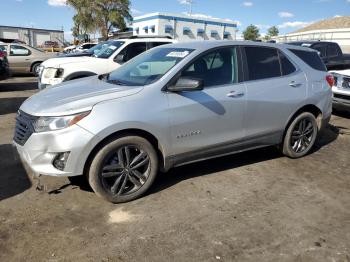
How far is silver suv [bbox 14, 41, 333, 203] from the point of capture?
3873 mm

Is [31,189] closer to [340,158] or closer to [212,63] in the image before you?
[212,63]

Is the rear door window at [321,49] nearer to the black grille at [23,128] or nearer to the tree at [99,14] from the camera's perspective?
the black grille at [23,128]

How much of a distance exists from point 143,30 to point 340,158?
50613 mm

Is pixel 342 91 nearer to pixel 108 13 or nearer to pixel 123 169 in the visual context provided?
pixel 123 169

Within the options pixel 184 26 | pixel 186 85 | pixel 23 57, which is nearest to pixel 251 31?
pixel 184 26

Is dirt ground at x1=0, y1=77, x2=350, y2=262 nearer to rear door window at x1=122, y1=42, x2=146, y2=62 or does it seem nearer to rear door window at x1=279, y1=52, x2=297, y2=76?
rear door window at x1=279, y1=52, x2=297, y2=76

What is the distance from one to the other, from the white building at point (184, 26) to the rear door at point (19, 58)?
107 ft

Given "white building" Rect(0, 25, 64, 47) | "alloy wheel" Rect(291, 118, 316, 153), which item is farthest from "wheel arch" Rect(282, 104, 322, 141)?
"white building" Rect(0, 25, 64, 47)

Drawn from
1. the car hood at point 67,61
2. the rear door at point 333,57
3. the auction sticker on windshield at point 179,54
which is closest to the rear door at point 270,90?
the auction sticker on windshield at point 179,54

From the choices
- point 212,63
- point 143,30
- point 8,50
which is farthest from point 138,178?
point 143,30

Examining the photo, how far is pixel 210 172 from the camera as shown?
204 inches

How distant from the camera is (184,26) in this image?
169ft

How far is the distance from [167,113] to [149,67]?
99 cm

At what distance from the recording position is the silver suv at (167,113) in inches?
152
